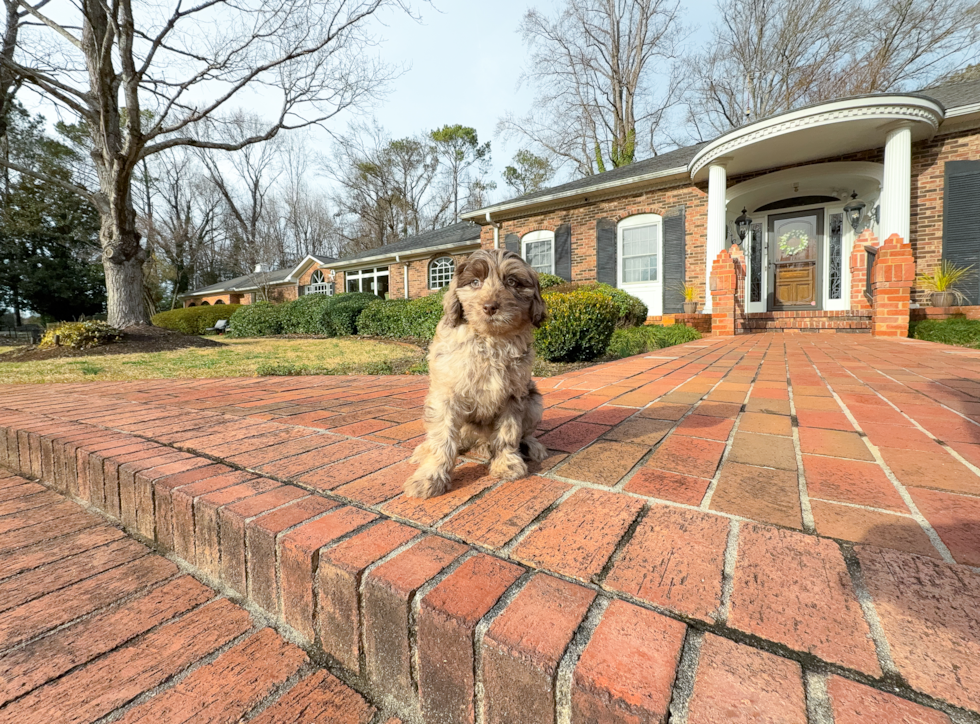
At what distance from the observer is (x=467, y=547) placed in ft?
3.69

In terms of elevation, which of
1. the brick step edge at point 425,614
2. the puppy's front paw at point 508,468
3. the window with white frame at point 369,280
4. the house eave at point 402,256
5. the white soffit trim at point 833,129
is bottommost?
the brick step edge at point 425,614

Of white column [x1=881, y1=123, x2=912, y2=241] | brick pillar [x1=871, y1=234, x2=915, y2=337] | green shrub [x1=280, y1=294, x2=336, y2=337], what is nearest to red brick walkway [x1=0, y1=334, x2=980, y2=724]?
brick pillar [x1=871, y1=234, x2=915, y2=337]

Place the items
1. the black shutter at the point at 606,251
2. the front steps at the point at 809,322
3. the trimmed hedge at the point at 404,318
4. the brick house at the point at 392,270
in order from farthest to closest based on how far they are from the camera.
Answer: the brick house at the point at 392,270, the black shutter at the point at 606,251, the trimmed hedge at the point at 404,318, the front steps at the point at 809,322

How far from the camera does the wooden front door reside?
11.1 metres

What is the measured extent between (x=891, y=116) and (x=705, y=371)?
7.40 m

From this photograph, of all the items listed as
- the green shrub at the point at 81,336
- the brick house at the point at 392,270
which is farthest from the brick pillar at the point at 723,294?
the green shrub at the point at 81,336

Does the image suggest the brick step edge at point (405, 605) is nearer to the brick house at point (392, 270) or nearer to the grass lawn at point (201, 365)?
the grass lawn at point (201, 365)

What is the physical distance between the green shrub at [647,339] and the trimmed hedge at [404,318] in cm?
405

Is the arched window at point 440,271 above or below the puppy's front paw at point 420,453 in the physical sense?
above

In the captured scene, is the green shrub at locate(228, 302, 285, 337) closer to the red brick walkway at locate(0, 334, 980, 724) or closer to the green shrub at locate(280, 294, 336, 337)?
the green shrub at locate(280, 294, 336, 337)

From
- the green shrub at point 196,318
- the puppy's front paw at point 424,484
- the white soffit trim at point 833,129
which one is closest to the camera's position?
the puppy's front paw at point 424,484

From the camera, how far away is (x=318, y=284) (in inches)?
1097

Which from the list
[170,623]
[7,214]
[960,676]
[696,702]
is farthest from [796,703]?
[7,214]

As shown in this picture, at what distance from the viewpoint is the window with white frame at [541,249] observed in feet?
45.1
